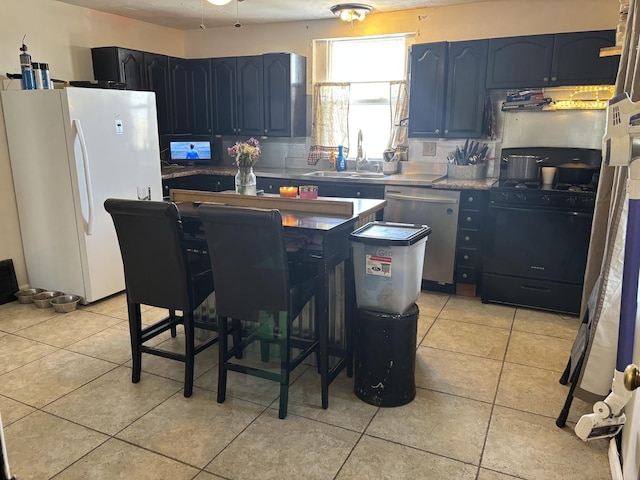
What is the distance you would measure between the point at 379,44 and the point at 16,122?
129 inches

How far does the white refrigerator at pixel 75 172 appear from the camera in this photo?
3617 millimetres

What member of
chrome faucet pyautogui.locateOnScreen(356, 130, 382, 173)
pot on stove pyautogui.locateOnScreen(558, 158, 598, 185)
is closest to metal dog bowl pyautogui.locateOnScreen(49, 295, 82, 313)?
chrome faucet pyautogui.locateOnScreen(356, 130, 382, 173)

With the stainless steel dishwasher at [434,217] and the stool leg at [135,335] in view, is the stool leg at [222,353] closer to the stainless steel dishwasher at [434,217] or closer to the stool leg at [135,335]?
the stool leg at [135,335]

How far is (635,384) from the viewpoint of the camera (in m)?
1.28

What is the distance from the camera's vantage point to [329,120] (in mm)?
5172

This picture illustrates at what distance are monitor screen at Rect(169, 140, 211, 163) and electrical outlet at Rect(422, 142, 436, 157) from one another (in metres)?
2.42

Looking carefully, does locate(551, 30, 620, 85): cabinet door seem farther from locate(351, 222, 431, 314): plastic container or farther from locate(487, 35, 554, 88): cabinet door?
locate(351, 222, 431, 314): plastic container

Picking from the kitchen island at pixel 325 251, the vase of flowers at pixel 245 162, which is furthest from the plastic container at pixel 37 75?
the vase of flowers at pixel 245 162

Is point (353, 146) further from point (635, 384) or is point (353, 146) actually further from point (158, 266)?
point (635, 384)

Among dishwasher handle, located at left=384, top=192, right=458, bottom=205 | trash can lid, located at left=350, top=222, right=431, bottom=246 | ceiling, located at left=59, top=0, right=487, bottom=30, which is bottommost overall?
dishwasher handle, located at left=384, top=192, right=458, bottom=205

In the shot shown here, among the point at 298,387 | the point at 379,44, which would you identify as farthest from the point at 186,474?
the point at 379,44

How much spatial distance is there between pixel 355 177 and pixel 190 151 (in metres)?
2.02

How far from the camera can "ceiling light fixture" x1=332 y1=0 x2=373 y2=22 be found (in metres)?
4.16

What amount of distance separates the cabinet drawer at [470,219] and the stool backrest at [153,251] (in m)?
2.43
